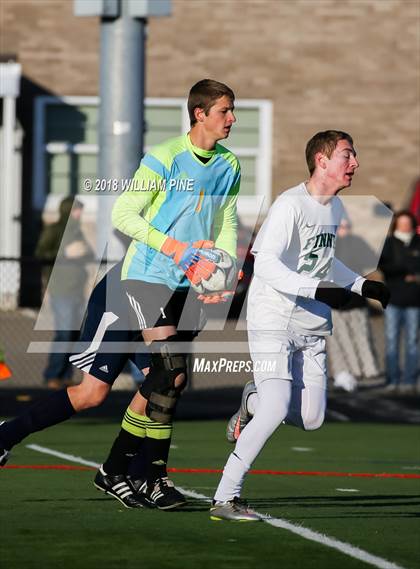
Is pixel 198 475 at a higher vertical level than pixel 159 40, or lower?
lower

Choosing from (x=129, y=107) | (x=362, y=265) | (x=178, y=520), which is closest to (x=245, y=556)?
(x=178, y=520)

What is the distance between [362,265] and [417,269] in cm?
211

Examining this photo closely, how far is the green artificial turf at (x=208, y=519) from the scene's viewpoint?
7.33 meters

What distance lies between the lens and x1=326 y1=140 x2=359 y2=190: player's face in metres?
8.55

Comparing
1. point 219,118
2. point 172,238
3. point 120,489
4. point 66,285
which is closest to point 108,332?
point 172,238

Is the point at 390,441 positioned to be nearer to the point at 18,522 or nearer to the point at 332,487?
the point at 332,487

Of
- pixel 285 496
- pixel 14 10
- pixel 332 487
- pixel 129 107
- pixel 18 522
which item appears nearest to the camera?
pixel 18 522

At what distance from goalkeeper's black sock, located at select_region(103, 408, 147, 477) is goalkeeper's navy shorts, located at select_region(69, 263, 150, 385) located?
1.00 feet

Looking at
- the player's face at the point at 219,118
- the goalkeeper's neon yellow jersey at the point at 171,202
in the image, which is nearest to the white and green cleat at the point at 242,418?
the goalkeeper's neon yellow jersey at the point at 171,202

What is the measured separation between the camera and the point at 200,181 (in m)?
8.83

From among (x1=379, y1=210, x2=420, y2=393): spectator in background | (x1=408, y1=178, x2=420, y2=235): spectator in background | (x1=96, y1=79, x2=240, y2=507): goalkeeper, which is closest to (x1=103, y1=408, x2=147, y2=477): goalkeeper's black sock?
(x1=96, y1=79, x2=240, y2=507): goalkeeper

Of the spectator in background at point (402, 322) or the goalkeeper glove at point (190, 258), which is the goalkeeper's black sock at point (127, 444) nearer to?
the goalkeeper glove at point (190, 258)

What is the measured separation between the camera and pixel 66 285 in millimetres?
17672

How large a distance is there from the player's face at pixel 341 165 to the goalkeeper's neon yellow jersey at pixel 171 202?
653mm
